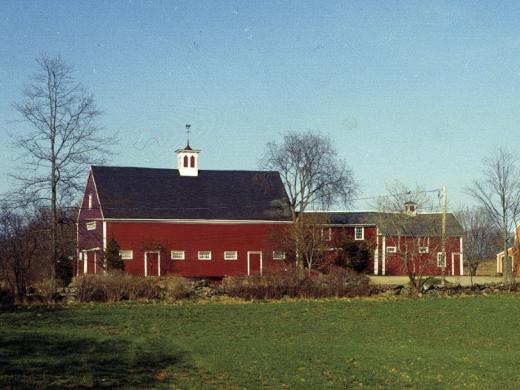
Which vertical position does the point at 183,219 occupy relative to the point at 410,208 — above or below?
below

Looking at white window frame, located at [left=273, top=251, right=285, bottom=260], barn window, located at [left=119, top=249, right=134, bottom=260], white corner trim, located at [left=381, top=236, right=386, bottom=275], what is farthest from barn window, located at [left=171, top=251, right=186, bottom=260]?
white corner trim, located at [left=381, top=236, right=386, bottom=275]

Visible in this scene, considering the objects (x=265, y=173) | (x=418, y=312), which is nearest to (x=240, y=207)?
(x=265, y=173)

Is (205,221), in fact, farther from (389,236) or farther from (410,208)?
(410,208)

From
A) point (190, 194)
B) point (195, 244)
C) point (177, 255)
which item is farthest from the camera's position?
point (190, 194)

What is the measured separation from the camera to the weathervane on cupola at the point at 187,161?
198 ft

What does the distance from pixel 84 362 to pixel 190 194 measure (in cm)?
4285

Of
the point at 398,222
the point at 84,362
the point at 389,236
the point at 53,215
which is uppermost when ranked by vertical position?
the point at 53,215

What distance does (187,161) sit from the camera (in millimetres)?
60594

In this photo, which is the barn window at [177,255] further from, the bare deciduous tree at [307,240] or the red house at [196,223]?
the bare deciduous tree at [307,240]

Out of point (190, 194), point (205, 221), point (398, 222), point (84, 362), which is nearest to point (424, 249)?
point (398, 222)

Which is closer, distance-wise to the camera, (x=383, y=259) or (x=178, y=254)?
(x=178, y=254)

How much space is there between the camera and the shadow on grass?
43.1 feet

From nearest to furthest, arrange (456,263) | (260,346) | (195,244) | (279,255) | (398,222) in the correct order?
(260,346)
(195,244)
(279,255)
(398,222)
(456,263)

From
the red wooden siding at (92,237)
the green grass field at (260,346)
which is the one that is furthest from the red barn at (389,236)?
Result: the green grass field at (260,346)
